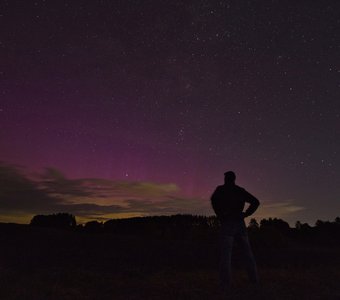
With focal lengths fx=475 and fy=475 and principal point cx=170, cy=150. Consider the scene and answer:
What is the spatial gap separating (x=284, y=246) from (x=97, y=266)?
1203cm

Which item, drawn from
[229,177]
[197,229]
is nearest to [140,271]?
[229,177]

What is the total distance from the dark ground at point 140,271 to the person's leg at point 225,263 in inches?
9.7

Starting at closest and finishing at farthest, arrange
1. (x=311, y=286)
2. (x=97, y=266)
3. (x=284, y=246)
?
(x=311, y=286) → (x=97, y=266) → (x=284, y=246)

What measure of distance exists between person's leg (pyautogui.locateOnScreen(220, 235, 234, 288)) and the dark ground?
9.7 inches

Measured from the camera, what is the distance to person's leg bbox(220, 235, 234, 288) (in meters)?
9.47

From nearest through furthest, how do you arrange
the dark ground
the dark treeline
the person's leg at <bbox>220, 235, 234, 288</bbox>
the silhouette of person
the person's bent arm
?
the dark ground
the person's leg at <bbox>220, 235, 234, 288</bbox>
the silhouette of person
the person's bent arm
the dark treeline

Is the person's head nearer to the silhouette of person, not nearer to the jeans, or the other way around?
the silhouette of person

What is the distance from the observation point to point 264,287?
31.4 feet

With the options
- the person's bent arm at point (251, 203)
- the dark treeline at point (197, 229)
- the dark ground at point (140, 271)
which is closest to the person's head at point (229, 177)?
the person's bent arm at point (251, 203)

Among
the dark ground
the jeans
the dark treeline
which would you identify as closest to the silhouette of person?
the jeans

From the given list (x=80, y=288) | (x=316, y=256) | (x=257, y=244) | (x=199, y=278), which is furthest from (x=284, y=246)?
(x=80, y=288)

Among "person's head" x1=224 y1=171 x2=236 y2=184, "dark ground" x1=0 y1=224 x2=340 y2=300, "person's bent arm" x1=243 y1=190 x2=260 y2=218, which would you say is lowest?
"dark ground" x1=0 y1=224 x2=340 y2=300

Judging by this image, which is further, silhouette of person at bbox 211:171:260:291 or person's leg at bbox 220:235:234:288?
silhouette of person at bbox 211:171:260:291

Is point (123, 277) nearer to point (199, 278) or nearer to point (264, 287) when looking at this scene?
point (199, 278)
